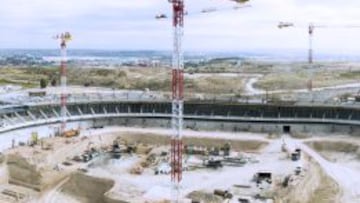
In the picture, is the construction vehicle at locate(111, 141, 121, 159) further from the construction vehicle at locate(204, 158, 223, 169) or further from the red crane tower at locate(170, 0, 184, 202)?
the red crane tower at locate(170, 0, 184, 202)

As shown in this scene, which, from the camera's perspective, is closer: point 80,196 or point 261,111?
point 80,196

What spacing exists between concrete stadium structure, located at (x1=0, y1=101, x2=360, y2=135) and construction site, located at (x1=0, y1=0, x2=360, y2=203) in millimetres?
118

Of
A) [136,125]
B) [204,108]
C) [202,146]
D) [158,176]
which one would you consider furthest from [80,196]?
[204,108]

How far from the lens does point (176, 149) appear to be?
125 feet

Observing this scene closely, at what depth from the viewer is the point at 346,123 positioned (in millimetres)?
62312

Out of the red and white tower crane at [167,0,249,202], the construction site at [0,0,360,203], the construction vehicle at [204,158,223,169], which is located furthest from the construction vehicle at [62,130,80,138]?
the red and white tower crane at [167,0,249,202]

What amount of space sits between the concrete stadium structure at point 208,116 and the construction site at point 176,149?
0.12 meters

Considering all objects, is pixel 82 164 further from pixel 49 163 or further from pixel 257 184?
pixel 257 184

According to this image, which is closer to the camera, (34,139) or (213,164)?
(213,164)

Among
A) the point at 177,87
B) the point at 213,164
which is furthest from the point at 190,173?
the point at 177,87

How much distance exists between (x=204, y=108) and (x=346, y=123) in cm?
1672

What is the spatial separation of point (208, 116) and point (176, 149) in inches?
1131

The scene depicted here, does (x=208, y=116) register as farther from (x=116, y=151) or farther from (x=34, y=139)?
(x=34, y=139)

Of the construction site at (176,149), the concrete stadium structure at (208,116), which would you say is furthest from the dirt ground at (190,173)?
the concrete stadium structure at (208,116)
